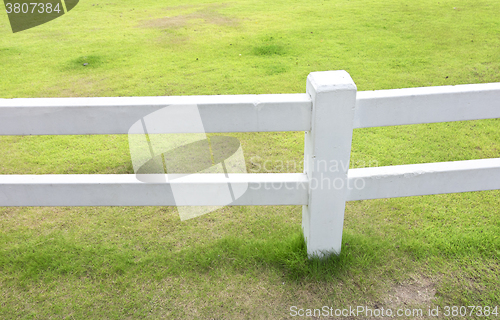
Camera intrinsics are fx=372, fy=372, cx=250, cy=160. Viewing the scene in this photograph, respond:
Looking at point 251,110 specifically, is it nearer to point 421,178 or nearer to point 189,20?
point 421,178

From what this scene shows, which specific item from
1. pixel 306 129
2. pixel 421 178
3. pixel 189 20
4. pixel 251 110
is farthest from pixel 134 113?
pixel 189 20

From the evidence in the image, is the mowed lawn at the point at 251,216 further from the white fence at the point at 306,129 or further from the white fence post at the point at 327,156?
the white fence at the point at 306,129

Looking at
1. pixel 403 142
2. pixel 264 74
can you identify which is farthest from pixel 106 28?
pixel 403 142

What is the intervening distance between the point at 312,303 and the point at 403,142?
2.06m

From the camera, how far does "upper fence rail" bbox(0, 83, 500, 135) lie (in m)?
1.74

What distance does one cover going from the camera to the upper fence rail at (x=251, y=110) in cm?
174

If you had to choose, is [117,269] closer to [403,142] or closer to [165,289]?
[165,289]

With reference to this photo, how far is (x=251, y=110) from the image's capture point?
176 cm

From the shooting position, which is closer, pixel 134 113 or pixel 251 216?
pixel 134 113

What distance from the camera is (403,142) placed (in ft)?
11.3

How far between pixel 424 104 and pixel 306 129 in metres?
0.56

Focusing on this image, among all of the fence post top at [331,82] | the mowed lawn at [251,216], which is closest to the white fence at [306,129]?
the fence post top at [331,82]

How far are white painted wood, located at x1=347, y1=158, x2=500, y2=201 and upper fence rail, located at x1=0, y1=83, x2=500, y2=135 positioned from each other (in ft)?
0.93

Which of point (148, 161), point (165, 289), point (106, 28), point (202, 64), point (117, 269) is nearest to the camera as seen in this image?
point (165, 289)
